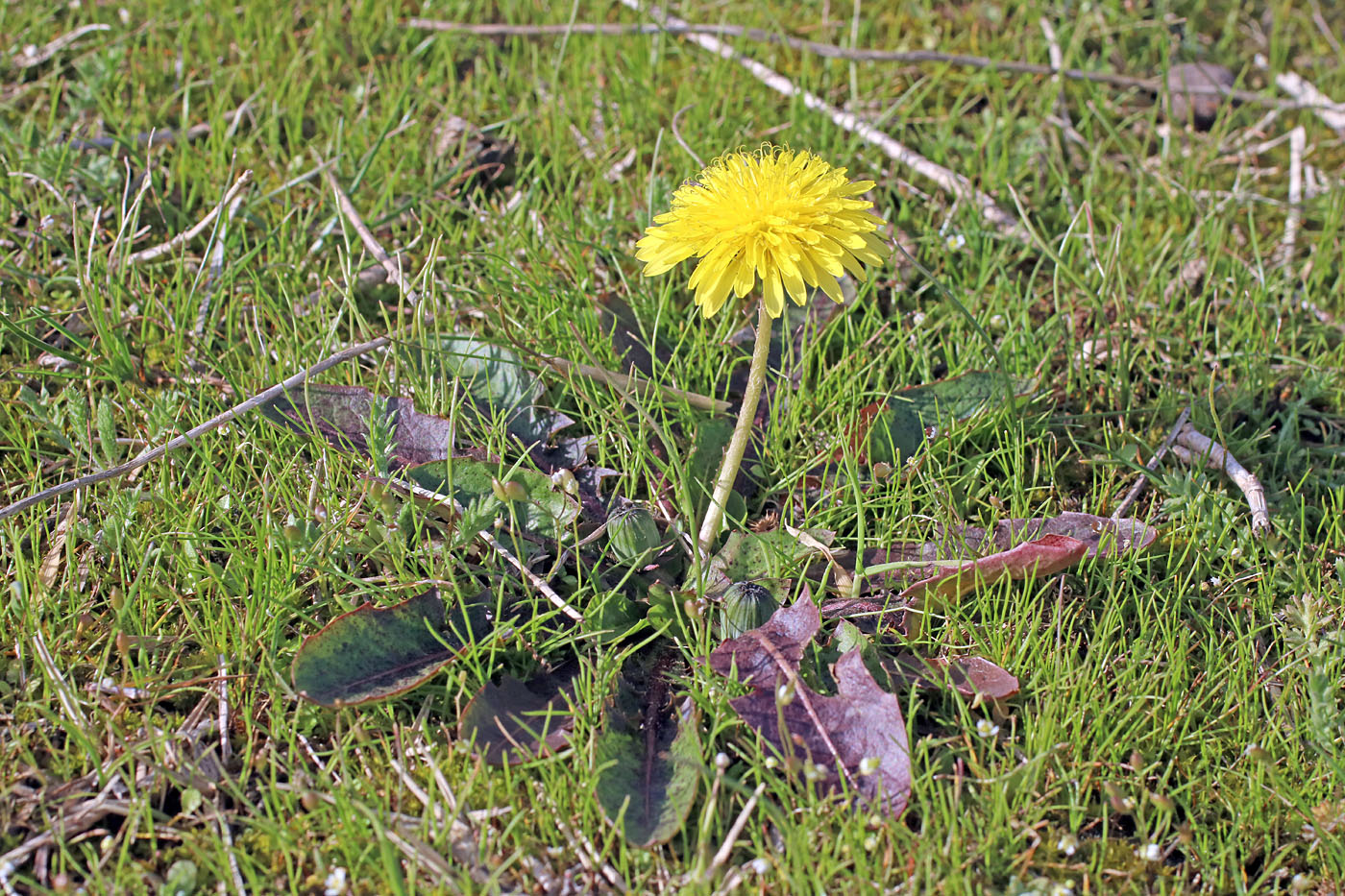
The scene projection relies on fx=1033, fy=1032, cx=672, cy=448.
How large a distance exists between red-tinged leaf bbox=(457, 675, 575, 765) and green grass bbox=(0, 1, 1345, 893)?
0.05 meters

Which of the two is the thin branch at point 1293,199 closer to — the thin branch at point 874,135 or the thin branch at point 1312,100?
the thin branch at point 1312,100

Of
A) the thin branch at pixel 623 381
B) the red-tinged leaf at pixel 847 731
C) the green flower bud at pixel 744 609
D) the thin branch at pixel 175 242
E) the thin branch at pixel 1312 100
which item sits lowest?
the red-tinged leaf at pixel 847 731

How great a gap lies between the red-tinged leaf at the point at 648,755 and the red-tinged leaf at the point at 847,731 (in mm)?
129

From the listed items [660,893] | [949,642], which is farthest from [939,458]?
[660,893]

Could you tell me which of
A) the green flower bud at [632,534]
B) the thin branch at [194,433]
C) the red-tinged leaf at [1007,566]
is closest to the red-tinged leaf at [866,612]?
the red-tinged leaf at [1007,566]

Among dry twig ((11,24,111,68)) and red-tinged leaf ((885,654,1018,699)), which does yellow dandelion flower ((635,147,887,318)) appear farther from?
dry twig ((11,24,111,68))

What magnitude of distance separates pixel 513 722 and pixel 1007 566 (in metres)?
0.92

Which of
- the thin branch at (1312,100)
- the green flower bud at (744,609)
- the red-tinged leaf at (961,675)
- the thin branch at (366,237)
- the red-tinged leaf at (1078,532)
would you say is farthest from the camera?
the thin branch at (1312,100)

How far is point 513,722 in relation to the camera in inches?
68.5

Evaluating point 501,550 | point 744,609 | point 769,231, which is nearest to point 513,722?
point 501,550

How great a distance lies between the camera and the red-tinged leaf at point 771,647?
5.83 feet

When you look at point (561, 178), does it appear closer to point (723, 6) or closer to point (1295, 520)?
point (723, 6)

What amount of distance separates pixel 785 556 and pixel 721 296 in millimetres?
535

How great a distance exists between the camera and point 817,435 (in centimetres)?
227
